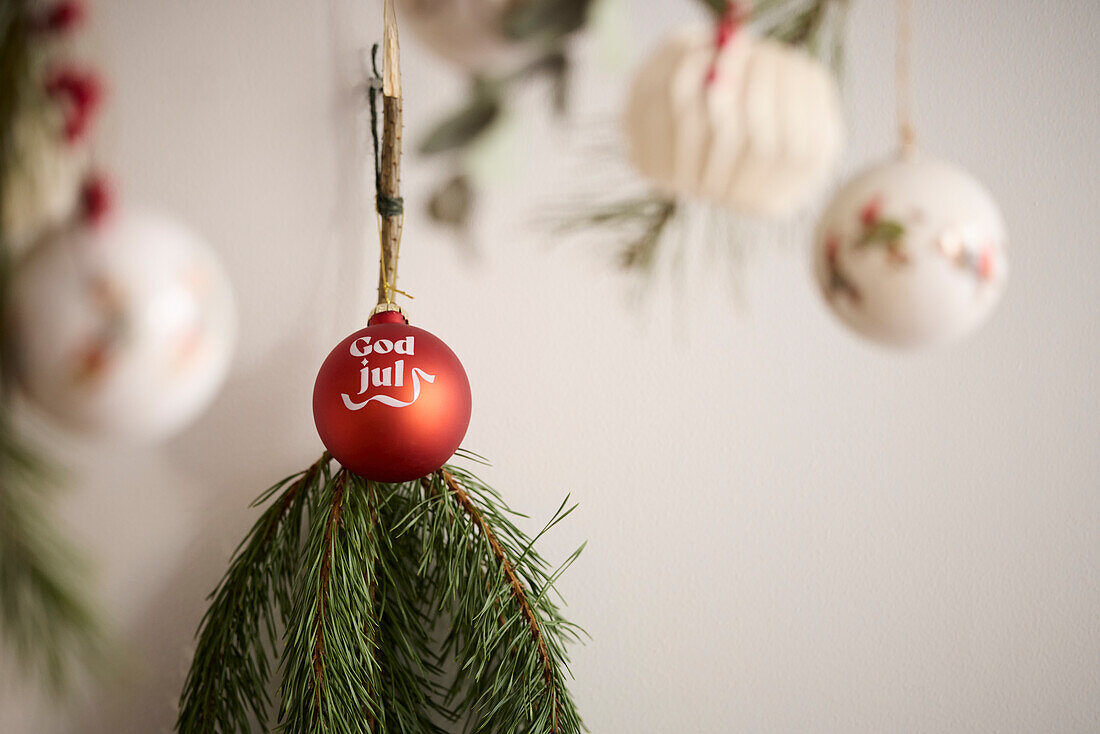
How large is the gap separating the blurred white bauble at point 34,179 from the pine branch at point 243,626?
0.69m

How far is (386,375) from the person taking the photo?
66 cm

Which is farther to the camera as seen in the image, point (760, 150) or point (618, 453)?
point (618, 453)

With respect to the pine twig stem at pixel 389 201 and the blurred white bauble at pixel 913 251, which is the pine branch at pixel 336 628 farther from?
the blurred white bauble at pixel 913 251

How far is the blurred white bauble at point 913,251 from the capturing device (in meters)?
0.38

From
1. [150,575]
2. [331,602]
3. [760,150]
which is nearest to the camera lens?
[760,150]

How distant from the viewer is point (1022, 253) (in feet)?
3.47

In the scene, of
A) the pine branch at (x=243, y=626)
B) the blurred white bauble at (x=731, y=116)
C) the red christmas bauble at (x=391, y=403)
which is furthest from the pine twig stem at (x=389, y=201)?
the blurred white bauble at (x=731, y=116)

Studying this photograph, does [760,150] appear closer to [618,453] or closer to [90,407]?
[90,407]

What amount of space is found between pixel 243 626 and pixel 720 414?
65 centimetres

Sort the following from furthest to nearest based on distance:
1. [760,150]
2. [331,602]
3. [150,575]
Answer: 1. [150,575]
2. [331,602]
3. [760,150]

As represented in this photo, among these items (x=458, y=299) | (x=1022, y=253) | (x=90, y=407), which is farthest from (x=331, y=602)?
(x=1022, y=253)

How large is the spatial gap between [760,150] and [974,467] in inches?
35.7

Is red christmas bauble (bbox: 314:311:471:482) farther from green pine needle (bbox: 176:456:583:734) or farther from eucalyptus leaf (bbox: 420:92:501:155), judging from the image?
eucalyptus leaf (bbox: 420:92:501:155)

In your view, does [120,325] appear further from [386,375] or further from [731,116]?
[386,375]
